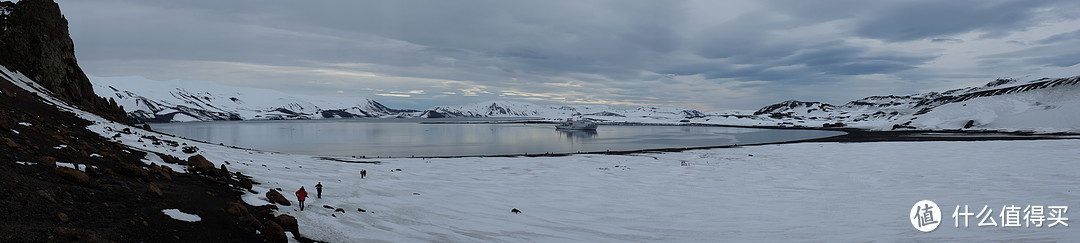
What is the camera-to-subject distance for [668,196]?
20.4 m

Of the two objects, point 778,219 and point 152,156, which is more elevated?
point 152,156

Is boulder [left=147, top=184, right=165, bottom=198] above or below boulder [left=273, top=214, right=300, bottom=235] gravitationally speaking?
above

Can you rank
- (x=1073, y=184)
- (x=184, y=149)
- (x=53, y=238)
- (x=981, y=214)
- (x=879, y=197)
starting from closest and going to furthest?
1. (x=53, y=238)
2. (x=981, y=214)
3. (x=879, y=197)
4. (x=1073, y=184)
5. (x=184, y=149)

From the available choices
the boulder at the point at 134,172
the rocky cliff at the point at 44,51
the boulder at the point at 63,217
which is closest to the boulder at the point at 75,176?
the boulder at the point at 134,172

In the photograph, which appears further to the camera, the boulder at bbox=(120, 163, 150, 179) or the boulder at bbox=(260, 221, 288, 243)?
the boulder at bbox=(120, 163, 150, 179)

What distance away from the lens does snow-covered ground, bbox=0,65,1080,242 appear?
1302cm

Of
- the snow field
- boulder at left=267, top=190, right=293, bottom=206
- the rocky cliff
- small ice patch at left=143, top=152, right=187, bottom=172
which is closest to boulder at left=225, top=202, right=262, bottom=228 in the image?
the snow field

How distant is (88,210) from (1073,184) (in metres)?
32.8

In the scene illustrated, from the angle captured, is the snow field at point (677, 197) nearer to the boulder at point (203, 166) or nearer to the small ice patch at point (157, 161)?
the boulder at point (203, 166)

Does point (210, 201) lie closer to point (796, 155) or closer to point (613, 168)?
point (613, 168)

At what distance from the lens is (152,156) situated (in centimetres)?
→ 1789

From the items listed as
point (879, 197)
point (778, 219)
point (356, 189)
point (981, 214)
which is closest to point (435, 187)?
point (356, 189)

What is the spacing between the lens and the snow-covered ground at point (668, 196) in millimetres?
13023

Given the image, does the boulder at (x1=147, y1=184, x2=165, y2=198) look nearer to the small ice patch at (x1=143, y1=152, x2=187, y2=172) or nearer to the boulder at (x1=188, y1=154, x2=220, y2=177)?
the boulder at (x1=188, y1=154, x2=220, y2=177)
